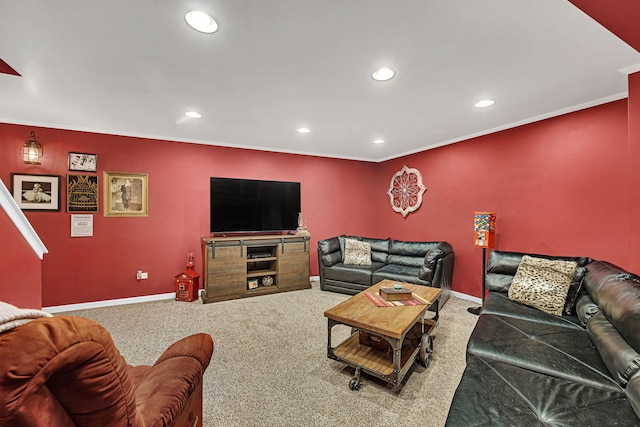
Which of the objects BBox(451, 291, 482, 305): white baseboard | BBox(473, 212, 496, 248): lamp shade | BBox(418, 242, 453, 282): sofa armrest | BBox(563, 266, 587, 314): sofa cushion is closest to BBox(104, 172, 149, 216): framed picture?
BBox(418, 242, 453, 282): sofa armrest

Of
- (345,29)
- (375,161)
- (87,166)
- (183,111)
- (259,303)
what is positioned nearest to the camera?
(345,29)

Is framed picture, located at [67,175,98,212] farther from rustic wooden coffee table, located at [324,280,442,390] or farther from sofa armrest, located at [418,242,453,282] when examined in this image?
sofa armrest, located at [418,242,453,282]

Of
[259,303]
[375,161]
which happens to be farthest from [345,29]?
[375,161]

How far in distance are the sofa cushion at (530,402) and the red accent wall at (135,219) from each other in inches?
150

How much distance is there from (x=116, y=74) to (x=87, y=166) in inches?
81.9

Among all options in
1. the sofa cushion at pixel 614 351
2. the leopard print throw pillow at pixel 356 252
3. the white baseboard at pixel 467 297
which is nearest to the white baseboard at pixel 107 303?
the leopard print throw pillow at pixel 356 252

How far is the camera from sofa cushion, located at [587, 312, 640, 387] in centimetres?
128

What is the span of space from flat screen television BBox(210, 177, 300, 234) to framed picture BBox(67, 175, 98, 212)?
4.89 ft

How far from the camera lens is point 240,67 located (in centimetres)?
206

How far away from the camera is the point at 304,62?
6.53 feet

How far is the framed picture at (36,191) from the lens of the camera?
3.26 meters

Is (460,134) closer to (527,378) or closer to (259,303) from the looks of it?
(527,378)

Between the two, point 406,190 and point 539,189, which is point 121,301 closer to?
point 406,190

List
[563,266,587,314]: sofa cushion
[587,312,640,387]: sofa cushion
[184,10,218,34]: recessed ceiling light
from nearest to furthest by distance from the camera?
[587,312,640,387]: sofa cushion, [184,10,218,34]: recessed ceiling light, [563,266,587,314]: sofa cushion
